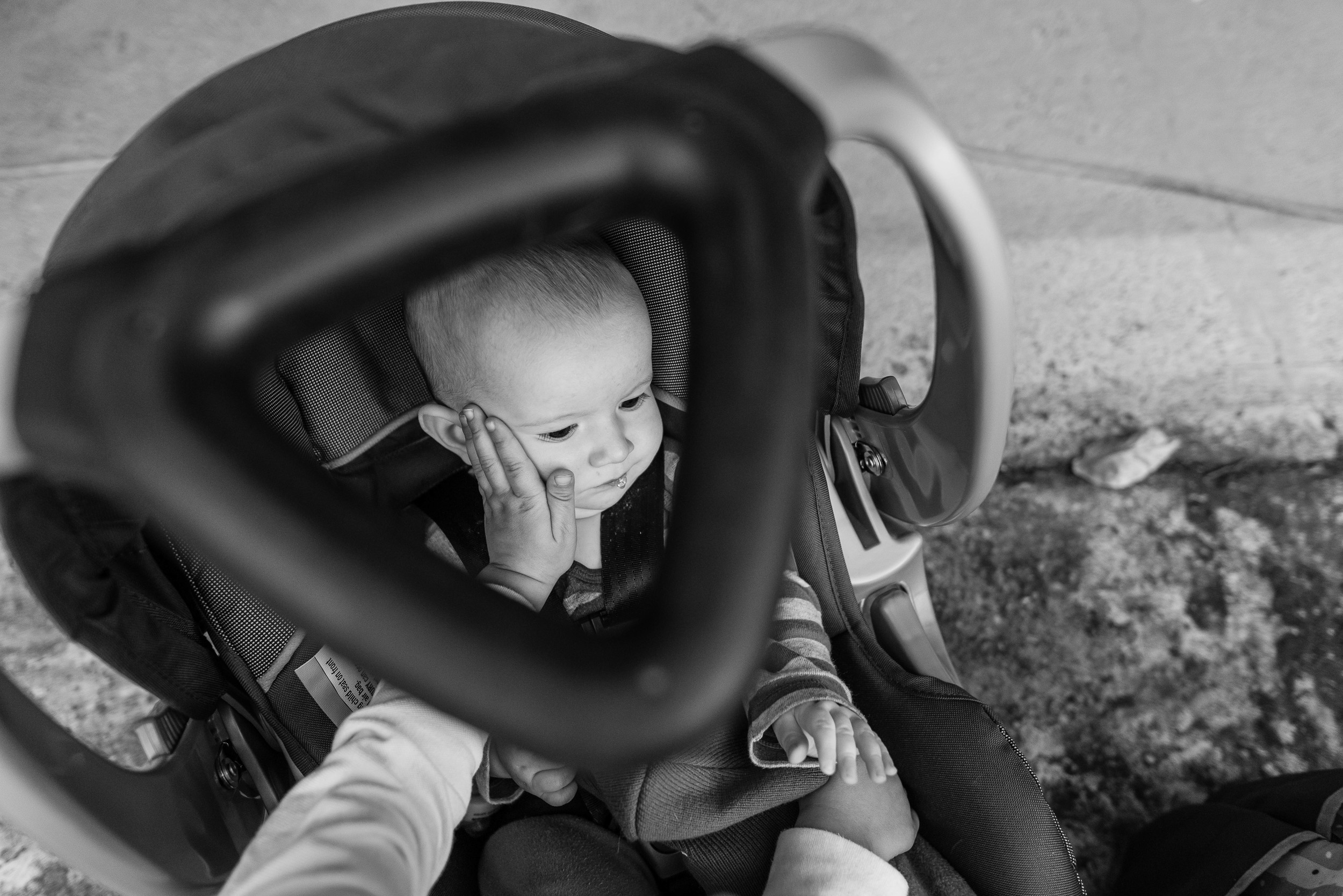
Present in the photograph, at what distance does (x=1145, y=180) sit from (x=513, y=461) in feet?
4.05

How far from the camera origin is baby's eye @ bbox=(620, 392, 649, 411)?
841 millimetres

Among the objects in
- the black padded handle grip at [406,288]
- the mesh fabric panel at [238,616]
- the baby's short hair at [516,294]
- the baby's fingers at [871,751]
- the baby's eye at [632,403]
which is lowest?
the baby's fingers at [871,751]

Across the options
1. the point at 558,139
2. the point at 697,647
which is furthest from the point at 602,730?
the point at 558,139

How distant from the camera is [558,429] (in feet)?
2.66

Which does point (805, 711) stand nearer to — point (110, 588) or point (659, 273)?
point (659, 273)

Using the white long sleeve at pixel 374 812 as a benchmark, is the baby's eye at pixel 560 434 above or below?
above

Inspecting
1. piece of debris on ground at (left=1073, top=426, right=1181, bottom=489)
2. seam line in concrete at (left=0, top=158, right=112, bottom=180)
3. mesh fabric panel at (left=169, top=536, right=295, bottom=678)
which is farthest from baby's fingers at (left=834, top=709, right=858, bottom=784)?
seam line in concrete at (left=0, top=158, right=112, bottom=180)

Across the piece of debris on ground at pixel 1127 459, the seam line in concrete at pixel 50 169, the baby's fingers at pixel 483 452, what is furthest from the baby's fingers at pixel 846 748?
the seam line in concrete at pixel 50 169

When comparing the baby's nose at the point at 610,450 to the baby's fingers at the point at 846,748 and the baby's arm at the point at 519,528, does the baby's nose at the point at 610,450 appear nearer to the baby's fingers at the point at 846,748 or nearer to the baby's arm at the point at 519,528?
the baby's arm at the point at 519,528

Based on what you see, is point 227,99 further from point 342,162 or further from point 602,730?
point 602,730

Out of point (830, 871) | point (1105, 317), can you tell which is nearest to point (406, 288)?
point (830, 871)

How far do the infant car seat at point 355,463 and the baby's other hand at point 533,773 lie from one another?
0.13 m

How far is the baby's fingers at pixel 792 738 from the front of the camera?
0.76 meters

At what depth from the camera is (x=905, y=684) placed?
90 centimetres
